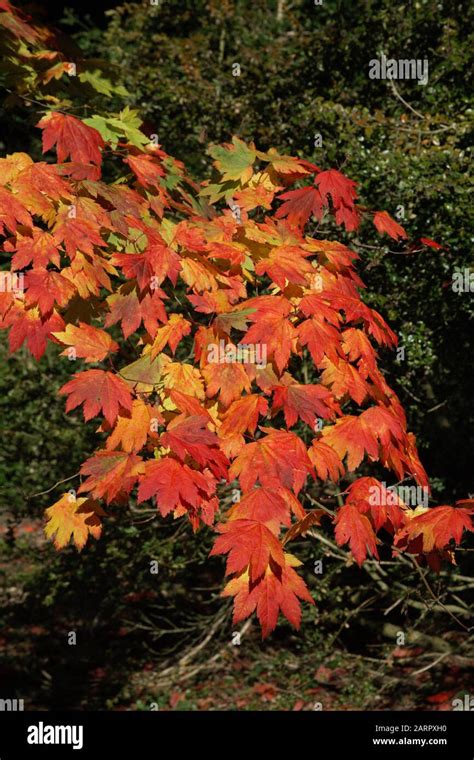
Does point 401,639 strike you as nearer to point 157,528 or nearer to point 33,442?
point 157,528

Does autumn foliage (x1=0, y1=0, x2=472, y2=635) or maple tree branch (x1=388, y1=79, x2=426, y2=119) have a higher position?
maple tree branch (x1=388, y1=79, x2=426, y2=119)

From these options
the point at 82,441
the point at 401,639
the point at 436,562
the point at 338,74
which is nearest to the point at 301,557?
the point at 401,639

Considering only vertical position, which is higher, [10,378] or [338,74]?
[338,74]

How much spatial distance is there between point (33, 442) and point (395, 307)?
2.75 metres

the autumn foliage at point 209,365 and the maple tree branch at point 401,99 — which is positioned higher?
the maple tree branch at point 401,99

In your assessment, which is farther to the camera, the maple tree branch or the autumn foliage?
the maple tree branch

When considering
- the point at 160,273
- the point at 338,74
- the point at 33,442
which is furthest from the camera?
the point at 33,442

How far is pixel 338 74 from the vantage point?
514 cm

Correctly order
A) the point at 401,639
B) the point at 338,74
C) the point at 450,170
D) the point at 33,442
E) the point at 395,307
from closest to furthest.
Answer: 1. the point at 450,170
2. the point at 395,307
3. the point at 401,639
4. the point at 338,74
5. the point at 33,442

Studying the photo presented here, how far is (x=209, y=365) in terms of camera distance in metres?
2.92

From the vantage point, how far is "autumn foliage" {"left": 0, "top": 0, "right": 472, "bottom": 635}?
8.54 feet

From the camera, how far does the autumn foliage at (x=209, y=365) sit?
2.60m

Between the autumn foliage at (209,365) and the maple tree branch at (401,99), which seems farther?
the maple tree branch at (401,99)

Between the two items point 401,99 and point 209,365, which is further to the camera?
point 401,99
